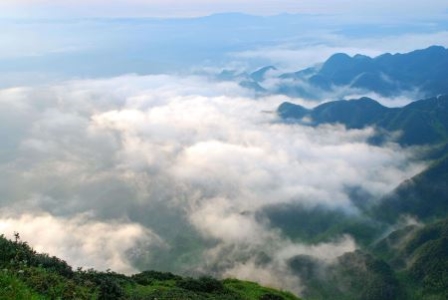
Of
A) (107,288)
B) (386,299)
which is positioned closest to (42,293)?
(107,288)

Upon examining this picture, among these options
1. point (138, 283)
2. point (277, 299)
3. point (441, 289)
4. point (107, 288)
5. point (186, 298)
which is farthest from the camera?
point (441, 289)

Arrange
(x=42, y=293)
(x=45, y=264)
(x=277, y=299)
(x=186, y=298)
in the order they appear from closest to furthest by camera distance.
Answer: (x=42, y=293) → (x=45, y=264) → (x=186, y=298) → (x=277, y=299)

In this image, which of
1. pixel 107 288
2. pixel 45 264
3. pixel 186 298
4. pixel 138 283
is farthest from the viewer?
pixel 138 283

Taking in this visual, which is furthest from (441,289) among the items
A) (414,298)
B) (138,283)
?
(138,283)

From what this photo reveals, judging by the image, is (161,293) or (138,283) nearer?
(161,293)

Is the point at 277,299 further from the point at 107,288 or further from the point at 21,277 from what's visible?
the point at 21,277

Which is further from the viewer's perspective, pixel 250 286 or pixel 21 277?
pixel 250 286

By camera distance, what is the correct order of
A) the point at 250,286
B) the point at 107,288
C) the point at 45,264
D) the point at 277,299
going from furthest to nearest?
the point at 250,286 < the point at 277,299 < the point at 45,264 < the point at 107,288

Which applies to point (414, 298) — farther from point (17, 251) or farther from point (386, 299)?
point (17, 251)
